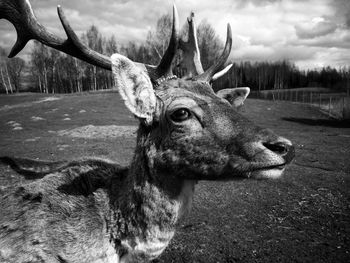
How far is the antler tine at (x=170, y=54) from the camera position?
387 cm

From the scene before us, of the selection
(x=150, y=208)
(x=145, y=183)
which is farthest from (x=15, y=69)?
(x=150, y=208)

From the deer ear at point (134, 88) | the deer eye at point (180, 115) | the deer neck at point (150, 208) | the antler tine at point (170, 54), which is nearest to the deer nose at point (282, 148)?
the deer eye at point (180, 115)

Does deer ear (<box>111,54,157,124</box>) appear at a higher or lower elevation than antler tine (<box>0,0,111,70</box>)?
lower

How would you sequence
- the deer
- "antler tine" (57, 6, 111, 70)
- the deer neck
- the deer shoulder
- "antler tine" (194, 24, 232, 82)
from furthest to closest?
"antler tine" (194, 24, 232, 82), "antler tine" (57, 6, 111, 70), the deer neck, the deer shoulder, the deer

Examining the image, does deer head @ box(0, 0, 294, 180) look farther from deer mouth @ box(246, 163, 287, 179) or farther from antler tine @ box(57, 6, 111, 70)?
antler tine @ box(57, 6, 111, 70)

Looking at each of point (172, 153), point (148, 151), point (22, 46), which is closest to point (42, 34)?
point (22, 46)

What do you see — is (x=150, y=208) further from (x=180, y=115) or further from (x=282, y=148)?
(x=282, y=148)

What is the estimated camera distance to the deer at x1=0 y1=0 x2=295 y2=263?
9.62ft

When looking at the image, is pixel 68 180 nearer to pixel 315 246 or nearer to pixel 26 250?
pixel 26 250

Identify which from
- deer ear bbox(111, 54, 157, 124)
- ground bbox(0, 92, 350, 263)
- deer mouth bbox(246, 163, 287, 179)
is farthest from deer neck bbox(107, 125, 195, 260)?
ground bbox(0, 92, 350, 263)

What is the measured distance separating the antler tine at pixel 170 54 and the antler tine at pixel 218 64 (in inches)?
17.0

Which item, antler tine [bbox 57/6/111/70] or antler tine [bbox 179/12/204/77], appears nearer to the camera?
antler tine [bbox 57/6/111/70]

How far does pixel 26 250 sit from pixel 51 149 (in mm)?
12039

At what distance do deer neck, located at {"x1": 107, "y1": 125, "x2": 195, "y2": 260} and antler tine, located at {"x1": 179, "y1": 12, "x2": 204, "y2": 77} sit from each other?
75.9 inches
